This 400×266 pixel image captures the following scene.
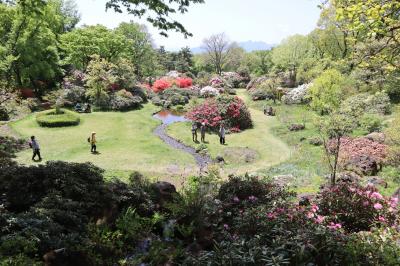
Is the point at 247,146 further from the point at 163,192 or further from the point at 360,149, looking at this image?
the point at 163,192

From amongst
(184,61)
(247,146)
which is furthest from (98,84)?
(184,61)

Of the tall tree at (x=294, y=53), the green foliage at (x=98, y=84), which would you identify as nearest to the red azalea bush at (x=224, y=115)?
the green foliage at (x=98, y=84)

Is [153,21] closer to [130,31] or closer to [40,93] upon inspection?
[40,93]

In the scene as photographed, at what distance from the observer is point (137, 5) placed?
9.20 metres

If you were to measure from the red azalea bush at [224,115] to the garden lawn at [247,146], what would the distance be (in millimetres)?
992

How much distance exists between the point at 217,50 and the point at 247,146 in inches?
2091

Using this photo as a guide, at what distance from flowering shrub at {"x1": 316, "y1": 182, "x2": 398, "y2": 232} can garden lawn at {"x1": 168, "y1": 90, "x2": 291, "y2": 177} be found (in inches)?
404

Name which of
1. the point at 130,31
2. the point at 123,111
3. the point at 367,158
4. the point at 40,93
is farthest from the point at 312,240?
the point at 130,31

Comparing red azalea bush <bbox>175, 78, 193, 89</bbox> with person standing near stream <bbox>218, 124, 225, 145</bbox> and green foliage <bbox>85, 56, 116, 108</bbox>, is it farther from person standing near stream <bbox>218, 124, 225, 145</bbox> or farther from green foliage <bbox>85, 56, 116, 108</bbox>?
person standing near stream <bbox>218, 124, 225, 145</bbox>

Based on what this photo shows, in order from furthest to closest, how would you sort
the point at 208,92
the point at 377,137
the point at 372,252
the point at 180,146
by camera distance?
1. the point at 208,92
2. the point at 180,146
3. the point at 377,137
4. the point at 372,252

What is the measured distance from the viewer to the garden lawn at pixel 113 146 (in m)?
19.8

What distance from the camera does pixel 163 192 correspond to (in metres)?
9.41

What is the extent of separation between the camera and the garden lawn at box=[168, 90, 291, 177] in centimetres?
2117

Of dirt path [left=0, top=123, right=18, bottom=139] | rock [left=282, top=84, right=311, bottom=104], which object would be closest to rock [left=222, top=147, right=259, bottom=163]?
dirt path [left=0, top=123, right=18, bottom=139]
